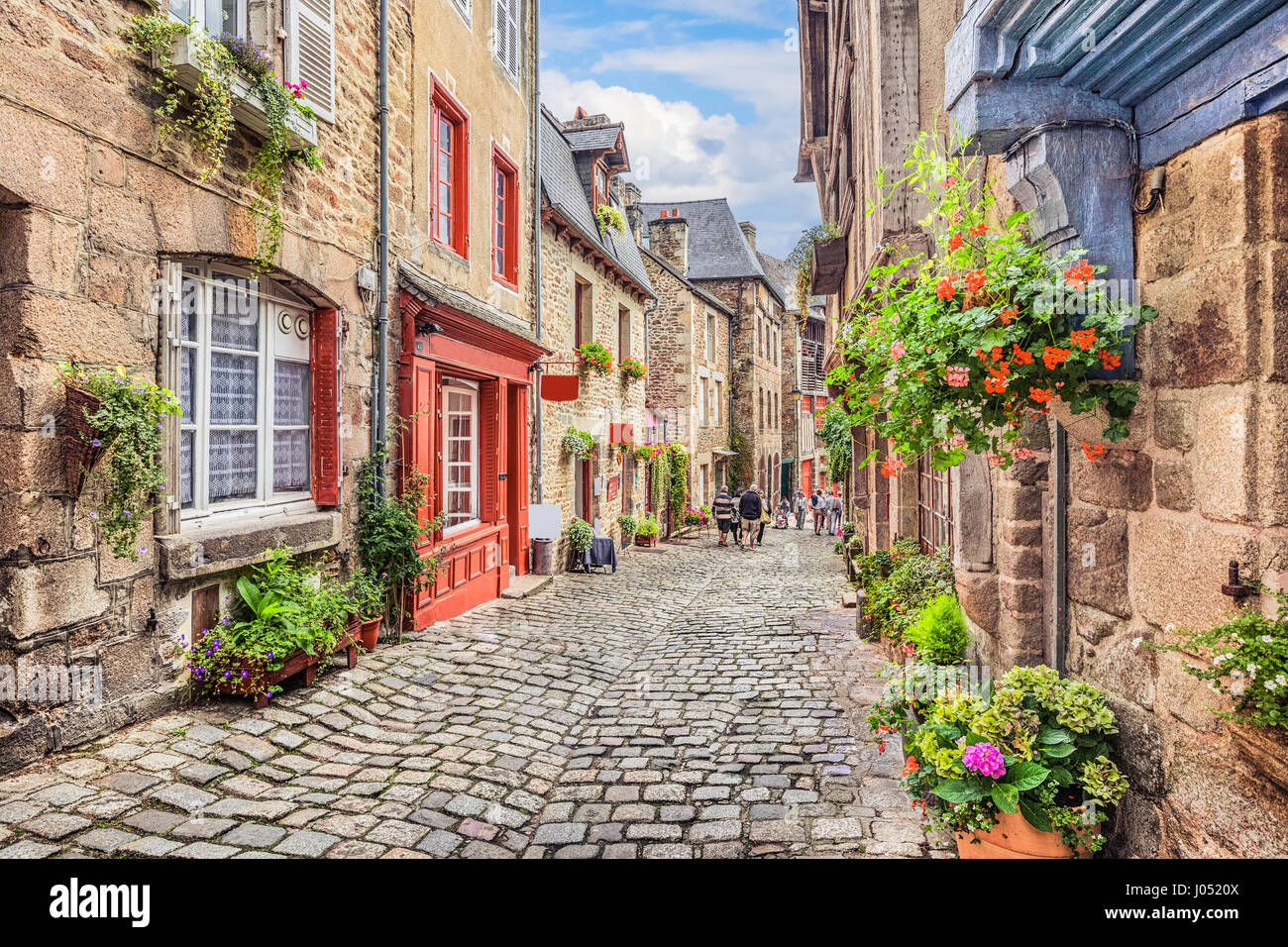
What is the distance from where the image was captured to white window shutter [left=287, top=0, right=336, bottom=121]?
5.39 metres

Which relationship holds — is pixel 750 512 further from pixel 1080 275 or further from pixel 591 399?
pixel 1080 275

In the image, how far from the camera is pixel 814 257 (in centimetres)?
995

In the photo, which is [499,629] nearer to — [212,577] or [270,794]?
[212,577]

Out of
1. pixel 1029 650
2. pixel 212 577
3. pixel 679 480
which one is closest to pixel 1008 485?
pixel 1029 650

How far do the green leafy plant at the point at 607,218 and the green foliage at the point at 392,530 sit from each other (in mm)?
9406

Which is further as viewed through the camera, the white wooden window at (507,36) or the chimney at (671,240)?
the chimney at (671,240)

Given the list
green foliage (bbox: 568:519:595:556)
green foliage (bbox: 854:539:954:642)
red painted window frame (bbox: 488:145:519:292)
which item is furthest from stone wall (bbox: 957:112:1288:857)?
green foliage (bbox: 568:519:595:556)

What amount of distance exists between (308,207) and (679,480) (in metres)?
15.6

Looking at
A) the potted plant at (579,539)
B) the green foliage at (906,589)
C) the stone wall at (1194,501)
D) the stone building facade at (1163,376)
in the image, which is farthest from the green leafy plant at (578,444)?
the stone wall at (1194,501)

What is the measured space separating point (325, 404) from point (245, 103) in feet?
6.82

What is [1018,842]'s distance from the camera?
103 inches

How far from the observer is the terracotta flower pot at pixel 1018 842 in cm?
258

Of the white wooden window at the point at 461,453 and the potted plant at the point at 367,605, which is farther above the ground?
the white wooden window at the point at 461,453

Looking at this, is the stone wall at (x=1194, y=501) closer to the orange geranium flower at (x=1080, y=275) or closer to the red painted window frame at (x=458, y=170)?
the orange geranium flower at (x=1080, y=275)
